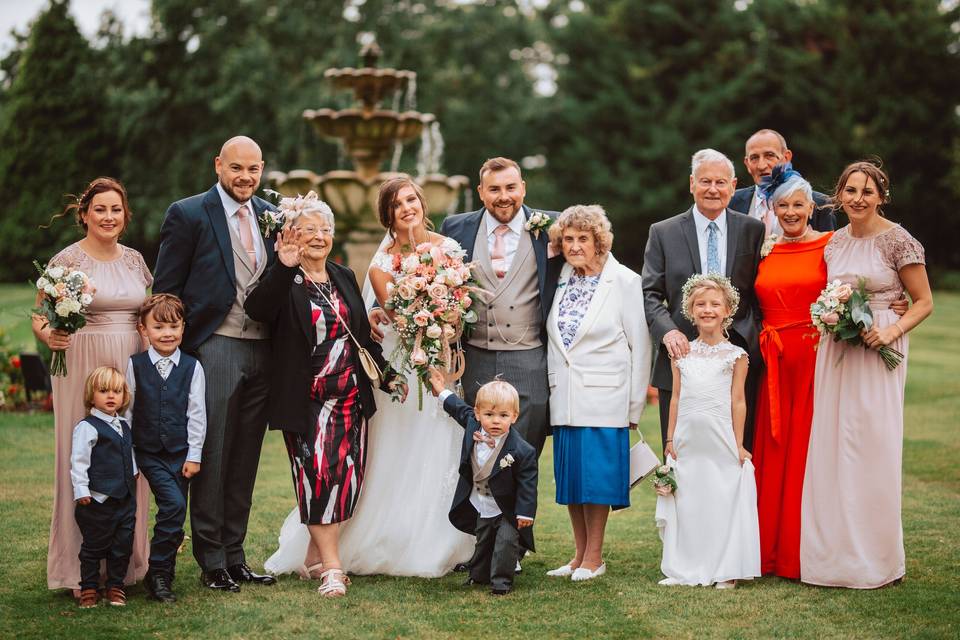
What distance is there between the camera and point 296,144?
32625 millimetres

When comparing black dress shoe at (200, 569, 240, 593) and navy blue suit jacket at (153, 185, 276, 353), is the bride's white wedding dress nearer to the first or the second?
black dress shoe at (200, 569, 240, 593)

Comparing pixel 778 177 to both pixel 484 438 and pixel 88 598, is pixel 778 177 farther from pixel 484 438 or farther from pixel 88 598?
pixel 88 598

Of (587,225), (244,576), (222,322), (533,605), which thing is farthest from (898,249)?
(244,576)

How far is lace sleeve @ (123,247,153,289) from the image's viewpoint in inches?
240

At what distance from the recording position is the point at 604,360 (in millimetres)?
6305

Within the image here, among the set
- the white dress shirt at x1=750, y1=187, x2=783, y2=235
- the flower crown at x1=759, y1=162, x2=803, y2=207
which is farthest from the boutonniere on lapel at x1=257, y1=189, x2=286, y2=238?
the white dress shirt at x1=750, y1=187, x2=783, y2=235

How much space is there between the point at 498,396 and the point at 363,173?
12.8 m

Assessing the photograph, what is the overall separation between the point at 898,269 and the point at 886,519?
4.88ft

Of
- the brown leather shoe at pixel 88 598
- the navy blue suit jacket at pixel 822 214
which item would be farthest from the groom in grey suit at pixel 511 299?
the brown leather shoe at pixel 88 598

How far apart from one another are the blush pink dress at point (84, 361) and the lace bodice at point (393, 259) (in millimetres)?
1425

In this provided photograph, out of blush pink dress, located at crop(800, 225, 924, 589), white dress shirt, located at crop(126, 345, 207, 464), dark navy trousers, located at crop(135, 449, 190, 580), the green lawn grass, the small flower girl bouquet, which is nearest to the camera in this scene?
the green lawn grass

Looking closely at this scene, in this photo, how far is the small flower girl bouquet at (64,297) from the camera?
5469mm

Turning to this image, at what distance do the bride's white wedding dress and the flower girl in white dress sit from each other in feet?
4.45

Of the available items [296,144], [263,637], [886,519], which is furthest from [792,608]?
[296,144]
